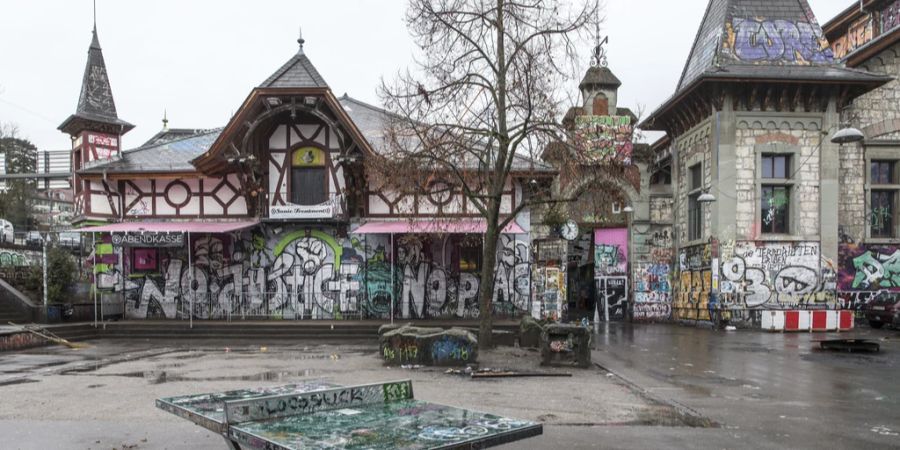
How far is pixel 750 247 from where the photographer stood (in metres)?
23.5

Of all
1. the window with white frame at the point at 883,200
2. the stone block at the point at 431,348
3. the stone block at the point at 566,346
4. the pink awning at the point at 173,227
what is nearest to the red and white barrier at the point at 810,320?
the window with white frame at the point at 883,200

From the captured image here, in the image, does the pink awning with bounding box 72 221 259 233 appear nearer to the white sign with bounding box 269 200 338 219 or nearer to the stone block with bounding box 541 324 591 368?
the white sign with bounding box 269 200 338 219

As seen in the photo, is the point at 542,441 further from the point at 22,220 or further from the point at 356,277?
the point at 22,220

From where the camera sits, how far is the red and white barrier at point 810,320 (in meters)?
21.5

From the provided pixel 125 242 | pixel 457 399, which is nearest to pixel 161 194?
pixel 125 242

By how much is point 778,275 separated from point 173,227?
21368 mm

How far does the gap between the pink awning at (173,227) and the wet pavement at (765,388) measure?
472 inches

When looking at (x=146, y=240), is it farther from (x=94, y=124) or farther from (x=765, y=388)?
(x=765, y=388)

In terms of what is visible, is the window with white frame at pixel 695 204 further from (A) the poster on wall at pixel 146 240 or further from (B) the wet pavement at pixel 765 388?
(A) the poster on wall at pixel 146 240

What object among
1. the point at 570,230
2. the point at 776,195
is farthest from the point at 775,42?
the point at 570,230

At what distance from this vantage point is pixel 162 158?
909 inches

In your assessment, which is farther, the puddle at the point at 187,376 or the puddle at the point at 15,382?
the puddle at the point at 187,376

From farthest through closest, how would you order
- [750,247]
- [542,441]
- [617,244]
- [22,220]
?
1. [22,220]
2. [617,244]
3. [750,247]
4. [542,441]

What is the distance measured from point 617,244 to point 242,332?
54.3ft
